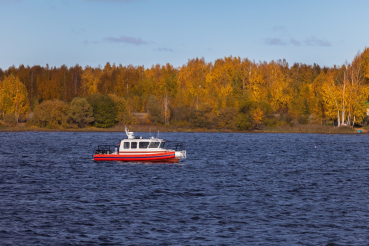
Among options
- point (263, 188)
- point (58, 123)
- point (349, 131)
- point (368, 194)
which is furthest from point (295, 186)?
point (58, 123)

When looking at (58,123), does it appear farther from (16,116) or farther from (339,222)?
(339,222)

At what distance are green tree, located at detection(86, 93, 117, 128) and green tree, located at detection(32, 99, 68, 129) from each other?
10507mm

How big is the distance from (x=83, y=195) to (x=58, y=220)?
10028 millimetres

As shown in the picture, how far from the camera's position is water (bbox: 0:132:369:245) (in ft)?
92.3

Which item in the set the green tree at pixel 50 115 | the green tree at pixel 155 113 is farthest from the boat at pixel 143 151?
the green tree at pixel 155 113

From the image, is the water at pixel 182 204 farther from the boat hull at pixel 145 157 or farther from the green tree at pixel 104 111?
the green tree at pixel 104 111

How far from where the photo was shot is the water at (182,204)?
92.3 ft

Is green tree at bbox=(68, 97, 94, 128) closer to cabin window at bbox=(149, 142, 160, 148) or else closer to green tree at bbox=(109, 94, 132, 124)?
green tree at bbox=(109, 94, 132, 124)

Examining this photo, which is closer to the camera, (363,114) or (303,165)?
(303,165)

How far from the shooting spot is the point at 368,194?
143ft

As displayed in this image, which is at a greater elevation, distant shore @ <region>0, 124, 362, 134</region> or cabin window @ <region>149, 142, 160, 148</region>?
distant shore @ <region>0, 124, 362, 134</region>

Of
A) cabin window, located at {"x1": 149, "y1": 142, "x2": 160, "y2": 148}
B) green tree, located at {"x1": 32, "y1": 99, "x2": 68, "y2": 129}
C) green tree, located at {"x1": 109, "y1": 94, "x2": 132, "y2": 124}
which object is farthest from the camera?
green tree, located at {"x1": 109, "y1": 94, "x2": 132, "y2": 124}

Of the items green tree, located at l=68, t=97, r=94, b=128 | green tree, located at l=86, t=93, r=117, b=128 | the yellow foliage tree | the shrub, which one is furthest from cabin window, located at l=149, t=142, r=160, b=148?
the yellow foliage tree

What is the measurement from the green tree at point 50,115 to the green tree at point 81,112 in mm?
2682
